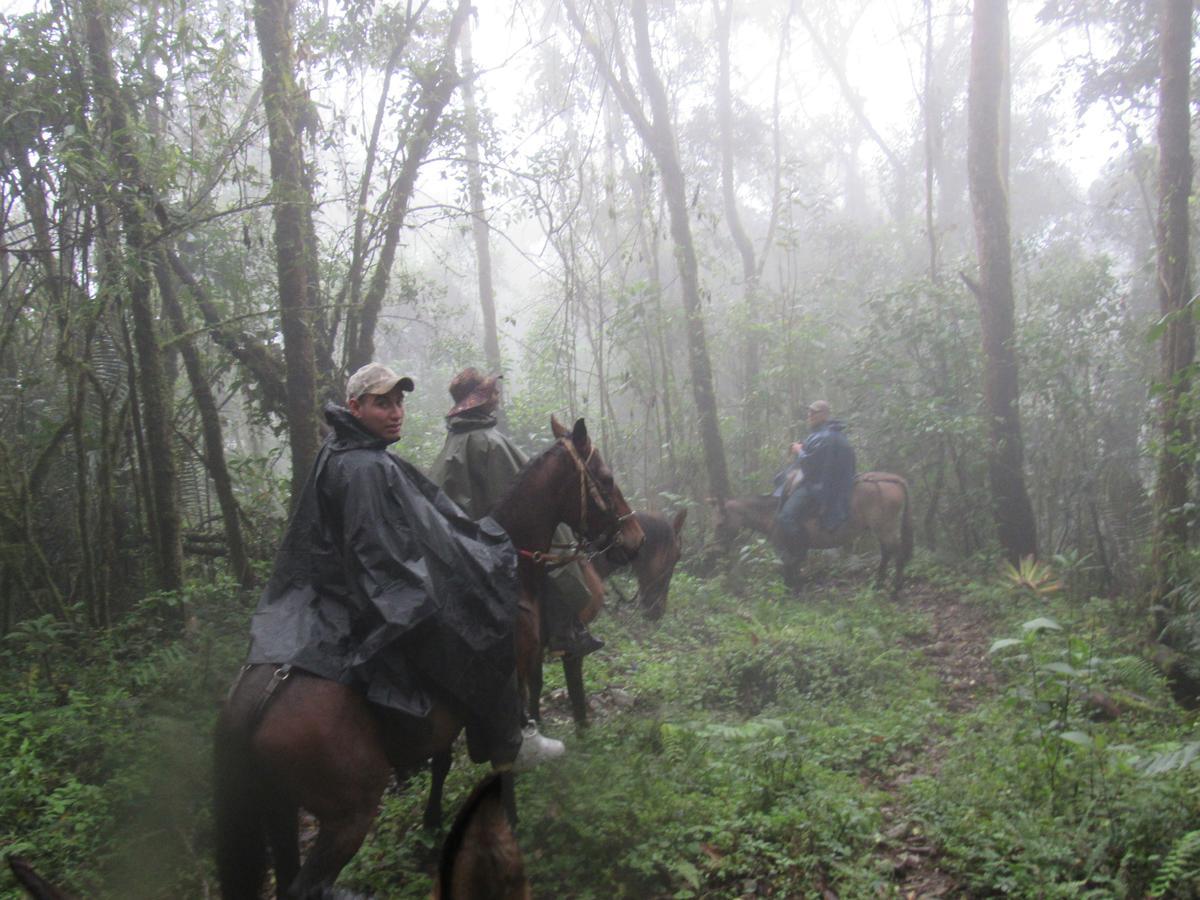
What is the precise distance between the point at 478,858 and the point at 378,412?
2.82 m

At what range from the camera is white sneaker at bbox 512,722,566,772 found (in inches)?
186

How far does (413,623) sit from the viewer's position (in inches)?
119

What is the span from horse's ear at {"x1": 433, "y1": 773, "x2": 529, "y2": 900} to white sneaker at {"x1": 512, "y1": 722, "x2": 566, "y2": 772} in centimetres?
403

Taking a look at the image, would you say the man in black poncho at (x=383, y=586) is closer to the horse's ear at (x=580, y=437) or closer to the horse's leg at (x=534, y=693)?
the horse's ear at (x=580, y=437)

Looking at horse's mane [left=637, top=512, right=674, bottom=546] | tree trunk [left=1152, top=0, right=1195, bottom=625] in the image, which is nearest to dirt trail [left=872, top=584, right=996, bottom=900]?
tree trunk [left=1152, top=0, right=1195, bottom=625]

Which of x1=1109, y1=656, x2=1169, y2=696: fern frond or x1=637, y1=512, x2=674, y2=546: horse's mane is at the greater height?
x1=637, y1=512, x2=674, y2=546: horse's mane

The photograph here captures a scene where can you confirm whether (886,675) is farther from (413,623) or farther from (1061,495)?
(1061,495)

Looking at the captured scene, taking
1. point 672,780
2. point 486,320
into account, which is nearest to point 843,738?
point 672,780

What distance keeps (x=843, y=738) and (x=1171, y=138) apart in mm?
6329

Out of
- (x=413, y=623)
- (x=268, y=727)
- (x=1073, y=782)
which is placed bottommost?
(x=1073, y=782)

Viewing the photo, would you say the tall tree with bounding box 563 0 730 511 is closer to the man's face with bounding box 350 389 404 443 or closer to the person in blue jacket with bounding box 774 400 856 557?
the person in blue jacket with bounding box 774 400 856 557

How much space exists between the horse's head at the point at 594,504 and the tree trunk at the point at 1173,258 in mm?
4981

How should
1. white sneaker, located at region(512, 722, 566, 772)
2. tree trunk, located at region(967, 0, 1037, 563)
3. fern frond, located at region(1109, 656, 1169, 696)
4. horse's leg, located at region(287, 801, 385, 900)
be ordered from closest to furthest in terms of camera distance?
1. horse's leg, located at region(287, 801, 385, 900)
2. white sneaker, located at region(512, 722, 566, 772)
3. fern frond, located at region(1109, 656, 1169, 696)
4. tree trunk, located at region(967, 0, 1037, 563)

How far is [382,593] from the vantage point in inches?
120
